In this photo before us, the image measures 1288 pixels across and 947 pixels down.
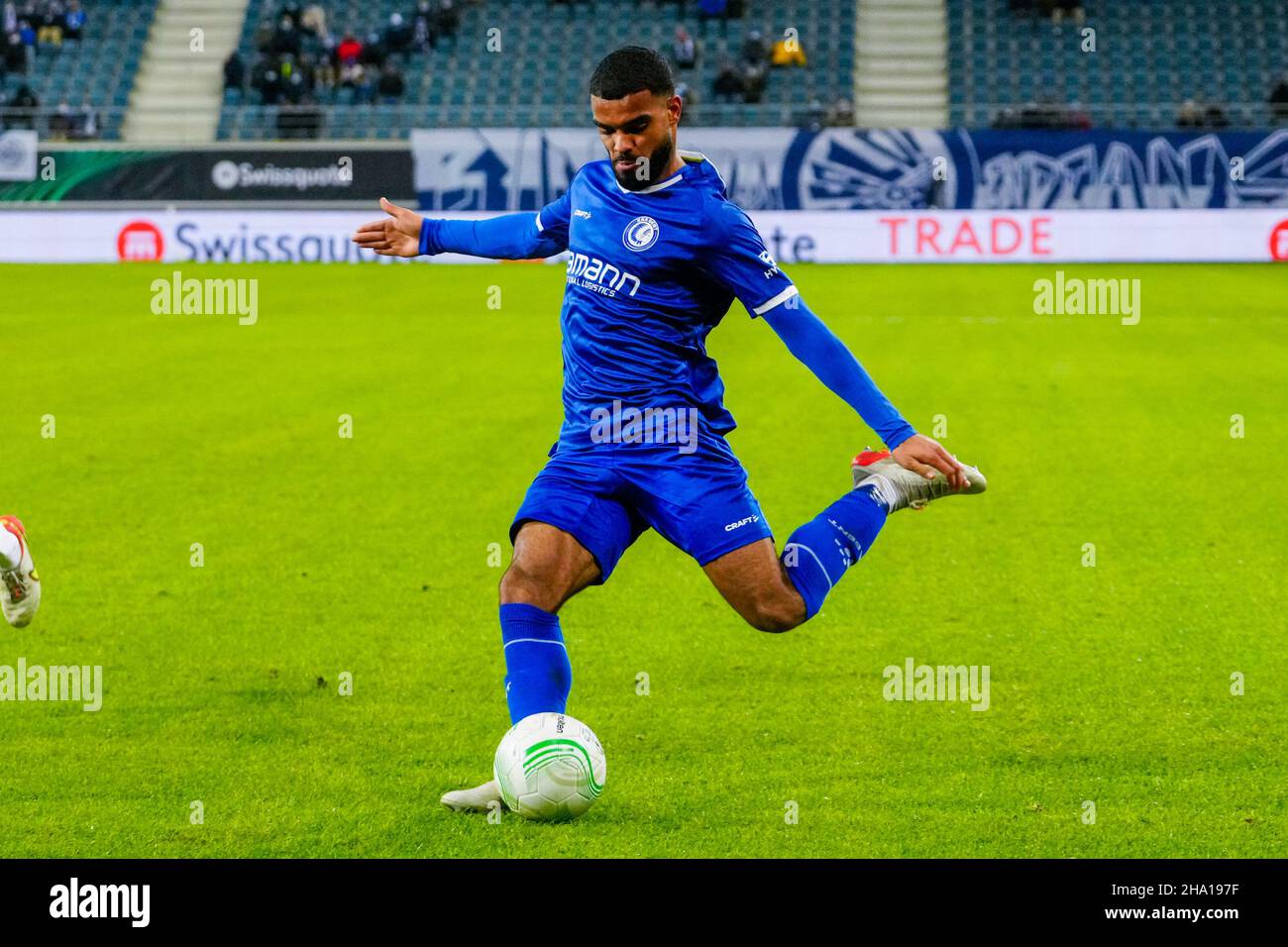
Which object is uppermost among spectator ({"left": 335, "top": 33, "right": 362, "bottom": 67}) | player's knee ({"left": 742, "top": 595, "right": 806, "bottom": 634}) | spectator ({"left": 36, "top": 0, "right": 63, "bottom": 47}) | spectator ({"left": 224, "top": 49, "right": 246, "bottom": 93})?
spectator ({"left": 36, "top": 0, "right": 63, "bottom": 47})

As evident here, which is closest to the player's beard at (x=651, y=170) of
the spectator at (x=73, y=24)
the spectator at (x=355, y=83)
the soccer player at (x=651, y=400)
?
the soccer player at (x=651, y=400)

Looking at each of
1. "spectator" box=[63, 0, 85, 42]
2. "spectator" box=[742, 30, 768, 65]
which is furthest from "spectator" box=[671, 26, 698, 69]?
"spectator" box=[63, 0, 85, 42]

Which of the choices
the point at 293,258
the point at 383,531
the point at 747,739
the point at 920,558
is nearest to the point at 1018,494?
the point at 920,558

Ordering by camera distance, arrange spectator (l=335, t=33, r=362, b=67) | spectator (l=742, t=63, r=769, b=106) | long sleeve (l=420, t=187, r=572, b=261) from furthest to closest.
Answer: spectator (l=335, t=33, r=362, b=67)
spectator (l=742, t=63, r=769, b=106)
long sleeve (l=420, t=187, r=572, b=261)

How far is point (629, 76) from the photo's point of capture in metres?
5.11

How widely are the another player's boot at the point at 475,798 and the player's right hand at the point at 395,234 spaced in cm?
190

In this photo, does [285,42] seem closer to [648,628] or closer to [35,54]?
[35,54]

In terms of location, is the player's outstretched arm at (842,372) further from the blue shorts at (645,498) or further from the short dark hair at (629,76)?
the short dark hair at (629,76)

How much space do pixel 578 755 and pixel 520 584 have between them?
22.5 inches

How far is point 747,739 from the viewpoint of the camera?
611cm

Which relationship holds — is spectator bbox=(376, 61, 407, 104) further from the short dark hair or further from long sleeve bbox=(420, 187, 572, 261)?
the short dark hair

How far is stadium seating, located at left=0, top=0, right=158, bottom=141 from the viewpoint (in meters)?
36.3

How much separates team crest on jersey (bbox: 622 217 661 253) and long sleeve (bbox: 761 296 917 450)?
17.3 inches

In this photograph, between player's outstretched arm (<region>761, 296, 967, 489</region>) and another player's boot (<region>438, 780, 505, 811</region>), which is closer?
player's outstretched arm (<region>761, 296, 967, 489</region>)
